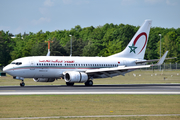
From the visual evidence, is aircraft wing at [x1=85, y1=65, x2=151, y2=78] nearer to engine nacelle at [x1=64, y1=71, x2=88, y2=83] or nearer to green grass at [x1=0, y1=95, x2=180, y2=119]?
engine nacelle at [x1=64, y1=71, x2=88, y2=83]

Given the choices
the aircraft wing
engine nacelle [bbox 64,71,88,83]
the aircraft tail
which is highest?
the aircraft tail

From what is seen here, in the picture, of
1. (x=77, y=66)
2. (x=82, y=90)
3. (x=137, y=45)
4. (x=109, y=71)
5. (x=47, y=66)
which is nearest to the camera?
(x=82, y=90)

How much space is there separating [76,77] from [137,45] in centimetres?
1426

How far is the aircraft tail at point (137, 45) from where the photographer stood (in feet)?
172

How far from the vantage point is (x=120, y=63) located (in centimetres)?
5091

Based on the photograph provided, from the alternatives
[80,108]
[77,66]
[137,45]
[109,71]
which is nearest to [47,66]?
[77,66]

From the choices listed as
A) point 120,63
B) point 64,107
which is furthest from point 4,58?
point 64,107

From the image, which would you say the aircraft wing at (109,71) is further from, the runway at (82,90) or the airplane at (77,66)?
the runway at (82,90)

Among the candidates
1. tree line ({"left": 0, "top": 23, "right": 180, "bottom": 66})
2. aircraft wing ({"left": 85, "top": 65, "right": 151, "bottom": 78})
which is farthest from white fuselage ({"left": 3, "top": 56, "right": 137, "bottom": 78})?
tree line ({"left": 0, "top": 23, "right": 180, "bottom": 66})

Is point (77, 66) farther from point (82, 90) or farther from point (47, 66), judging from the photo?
point (82, 90)

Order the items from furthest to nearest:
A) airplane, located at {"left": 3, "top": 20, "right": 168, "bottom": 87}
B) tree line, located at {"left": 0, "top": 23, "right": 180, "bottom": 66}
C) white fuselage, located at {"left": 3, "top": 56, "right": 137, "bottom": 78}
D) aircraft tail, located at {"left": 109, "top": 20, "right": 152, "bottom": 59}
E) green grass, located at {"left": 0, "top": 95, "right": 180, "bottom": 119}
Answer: tree line, located at {"left": 0, "top": 23, "right": 180, "bottom": 66} → aircraft tail, located at {"left": 109, "top": 20, "right": 152, "bottom": 59} → airplane, located at {"left": 3, "top": 20, "right": 168, "bottom": 87} → white fuselage, located at {"left": 3, "top": 56, "right": 137, "bottom": 78} → green grass, located at {"left": 0, "top": 95, "right": 180, "bottom": 119}

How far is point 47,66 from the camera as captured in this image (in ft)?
144

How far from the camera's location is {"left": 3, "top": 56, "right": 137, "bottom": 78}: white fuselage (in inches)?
1670

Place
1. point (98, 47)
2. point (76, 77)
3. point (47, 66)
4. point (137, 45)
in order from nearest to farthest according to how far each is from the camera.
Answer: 1. point (76, 77)
2. point (47, 66)
3. point (137, 45)
4. point (98, 47)
